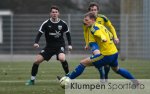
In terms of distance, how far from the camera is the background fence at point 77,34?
3447 cm

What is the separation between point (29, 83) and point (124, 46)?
2003 cm

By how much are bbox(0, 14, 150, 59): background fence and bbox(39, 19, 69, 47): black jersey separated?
58.9 ft

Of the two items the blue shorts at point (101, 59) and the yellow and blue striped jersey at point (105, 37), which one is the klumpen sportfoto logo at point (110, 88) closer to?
the blue shorts at point (101, 59)

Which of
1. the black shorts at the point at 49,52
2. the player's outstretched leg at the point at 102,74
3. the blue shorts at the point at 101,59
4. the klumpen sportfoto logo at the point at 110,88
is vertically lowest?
the klumpen sportfoto logo at the point at 110,88

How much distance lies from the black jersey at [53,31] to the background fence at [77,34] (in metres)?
18.0

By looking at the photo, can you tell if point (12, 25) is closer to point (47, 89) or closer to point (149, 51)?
point (149, 51)

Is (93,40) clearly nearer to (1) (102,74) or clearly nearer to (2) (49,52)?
(1) (102,74)

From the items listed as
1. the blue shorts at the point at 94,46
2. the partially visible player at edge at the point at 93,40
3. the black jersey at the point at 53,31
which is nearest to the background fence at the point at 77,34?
the black jersey at the point at 53,31

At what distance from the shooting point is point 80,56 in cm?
3531

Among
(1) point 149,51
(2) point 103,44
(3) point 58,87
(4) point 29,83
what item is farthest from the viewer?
(1) point 149,51

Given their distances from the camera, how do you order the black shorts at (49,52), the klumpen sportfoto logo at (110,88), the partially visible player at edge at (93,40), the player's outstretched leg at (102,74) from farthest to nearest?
the black shorts at (49,52) < the player's outstretched leg at (102,74) < the partially visible player at edge at (93,40) < the klumpen sportfoto logo at (110,88)

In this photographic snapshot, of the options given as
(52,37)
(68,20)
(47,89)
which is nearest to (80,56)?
(68,20)

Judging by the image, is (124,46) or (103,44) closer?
(103,44)

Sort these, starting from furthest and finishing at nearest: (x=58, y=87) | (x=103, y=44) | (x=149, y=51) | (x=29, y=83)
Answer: (x=149, y=51)
(x=29, y=83)
(x=58, y=87)
(x=103, y=44)
